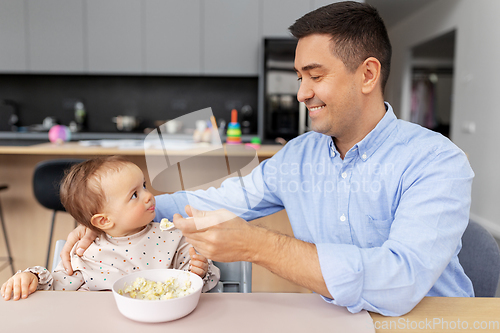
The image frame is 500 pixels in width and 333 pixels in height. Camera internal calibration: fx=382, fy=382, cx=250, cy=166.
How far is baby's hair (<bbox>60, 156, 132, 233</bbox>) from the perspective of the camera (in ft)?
3.35

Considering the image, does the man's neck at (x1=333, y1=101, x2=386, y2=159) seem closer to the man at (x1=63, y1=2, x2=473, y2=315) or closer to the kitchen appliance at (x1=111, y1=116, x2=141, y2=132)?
the man at (x1=63, y1=2, x2=473, y2=315)

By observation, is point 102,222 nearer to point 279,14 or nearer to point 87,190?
point 87,190

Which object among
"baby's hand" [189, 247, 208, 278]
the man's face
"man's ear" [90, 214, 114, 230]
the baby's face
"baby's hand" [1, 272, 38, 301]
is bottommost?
"baby's hand" [189, 247, 208, 278]

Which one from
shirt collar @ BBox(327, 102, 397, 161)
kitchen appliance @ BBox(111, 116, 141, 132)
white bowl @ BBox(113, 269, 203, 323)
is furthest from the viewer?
kitchen appliance @ BBox(111, 116, 141, 132)

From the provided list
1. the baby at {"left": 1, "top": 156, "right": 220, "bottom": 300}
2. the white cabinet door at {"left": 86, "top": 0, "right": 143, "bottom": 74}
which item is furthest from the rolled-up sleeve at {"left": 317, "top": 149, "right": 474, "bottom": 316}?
the white cabinet door at {"left": 86, "top": 0, "right": 143, "bottom": 74}

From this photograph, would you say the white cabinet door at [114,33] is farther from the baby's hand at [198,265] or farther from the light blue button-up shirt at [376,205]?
the baby's hand at [198,265]

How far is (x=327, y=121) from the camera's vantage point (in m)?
1.07

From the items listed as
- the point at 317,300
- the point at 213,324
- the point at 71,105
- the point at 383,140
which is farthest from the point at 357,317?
the point at 71,105

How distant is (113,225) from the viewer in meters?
1.04

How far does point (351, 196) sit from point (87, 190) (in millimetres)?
719

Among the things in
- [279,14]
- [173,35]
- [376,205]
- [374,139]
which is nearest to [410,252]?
[376,205]

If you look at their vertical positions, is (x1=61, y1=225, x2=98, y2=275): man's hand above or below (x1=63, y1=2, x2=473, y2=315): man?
below

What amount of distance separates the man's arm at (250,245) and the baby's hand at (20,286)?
350 mm

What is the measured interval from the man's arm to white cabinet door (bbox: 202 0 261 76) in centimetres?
374
